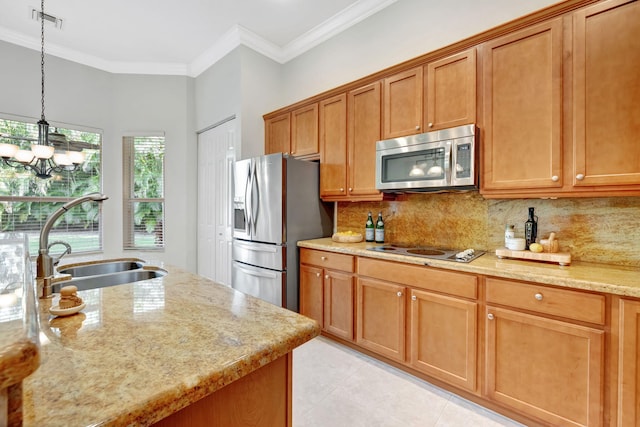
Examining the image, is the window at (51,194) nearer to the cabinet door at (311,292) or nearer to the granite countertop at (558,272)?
the cabinet door at (311,292)

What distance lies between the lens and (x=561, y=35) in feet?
5.93

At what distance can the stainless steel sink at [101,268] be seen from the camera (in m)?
1.92

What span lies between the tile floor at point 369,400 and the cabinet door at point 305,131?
2.10m

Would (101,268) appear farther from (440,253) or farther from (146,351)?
(440,253)

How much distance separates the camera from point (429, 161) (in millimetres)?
2342

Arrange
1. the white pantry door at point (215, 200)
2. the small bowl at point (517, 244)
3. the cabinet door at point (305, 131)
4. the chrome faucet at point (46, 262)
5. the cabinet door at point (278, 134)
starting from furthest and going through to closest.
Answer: the white pantry door at point (215, 200) → the cabinet door at point (278, 134) → the cabinet door at point (305, 131) → the small bowl at point (517, 244) → the chrome faucet at point (46, 262)

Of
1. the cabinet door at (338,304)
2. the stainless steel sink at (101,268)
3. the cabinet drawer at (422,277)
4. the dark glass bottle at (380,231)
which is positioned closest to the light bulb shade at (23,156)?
the stainless steel sink at (101,268)

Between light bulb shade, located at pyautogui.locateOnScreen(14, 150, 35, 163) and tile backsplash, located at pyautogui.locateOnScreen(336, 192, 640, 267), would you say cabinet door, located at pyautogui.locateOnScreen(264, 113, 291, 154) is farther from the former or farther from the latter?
light bulb shade, located at pyautogui.locateOnScreen(14, 150, 35, 163)

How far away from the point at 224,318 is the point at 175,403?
1.33 ft

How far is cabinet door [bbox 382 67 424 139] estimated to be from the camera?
2.43 metres

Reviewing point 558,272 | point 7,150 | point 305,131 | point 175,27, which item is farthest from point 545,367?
point 175,27

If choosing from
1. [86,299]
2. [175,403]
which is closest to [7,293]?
[175,403]

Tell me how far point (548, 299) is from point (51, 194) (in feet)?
17.3

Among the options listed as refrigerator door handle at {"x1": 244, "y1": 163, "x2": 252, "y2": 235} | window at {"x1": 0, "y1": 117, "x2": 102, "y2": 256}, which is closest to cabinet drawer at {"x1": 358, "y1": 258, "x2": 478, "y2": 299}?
refrigerator door handle at {"x1": 244, "y1": 163, "x2": 252, "y2": 235}
